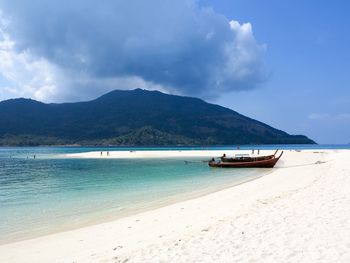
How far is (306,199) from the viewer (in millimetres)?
14406

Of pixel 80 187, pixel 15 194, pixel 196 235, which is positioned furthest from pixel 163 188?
pixel 196 235

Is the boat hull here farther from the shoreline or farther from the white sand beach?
the white sand beach

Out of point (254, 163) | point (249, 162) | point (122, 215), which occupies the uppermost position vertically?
point (249, 162)

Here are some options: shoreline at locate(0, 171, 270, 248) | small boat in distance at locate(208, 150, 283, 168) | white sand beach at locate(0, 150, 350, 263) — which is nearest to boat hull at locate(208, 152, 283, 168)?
small boat in distance at locate(208, 150, 283, 168)

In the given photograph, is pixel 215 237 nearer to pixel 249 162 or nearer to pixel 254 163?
pixel 254 163

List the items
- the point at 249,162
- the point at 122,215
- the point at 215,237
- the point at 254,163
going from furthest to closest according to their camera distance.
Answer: the point at 249,162
the point at 254,163
the point at 122,215
the point at 215,237

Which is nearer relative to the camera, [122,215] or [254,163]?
[122,215]

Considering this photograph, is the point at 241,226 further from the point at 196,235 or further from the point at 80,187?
the point at 80,187

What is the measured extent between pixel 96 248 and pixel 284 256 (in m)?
5.06

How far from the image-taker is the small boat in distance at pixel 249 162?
40562 mm

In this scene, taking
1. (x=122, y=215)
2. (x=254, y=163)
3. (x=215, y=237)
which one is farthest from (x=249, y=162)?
(x=215, y=237)

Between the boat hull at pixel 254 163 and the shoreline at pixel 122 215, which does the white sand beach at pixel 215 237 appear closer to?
the shoreline at pixel 122 215

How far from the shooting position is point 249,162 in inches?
1622

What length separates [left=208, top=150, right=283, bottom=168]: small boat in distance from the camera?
133 feet
